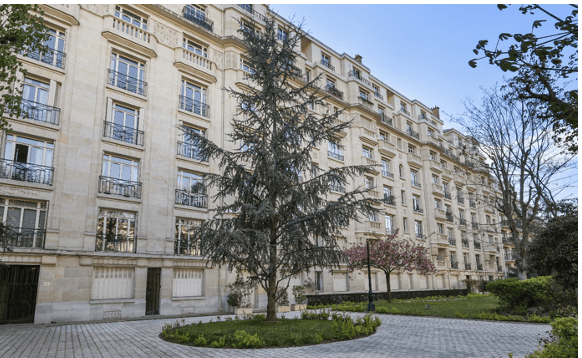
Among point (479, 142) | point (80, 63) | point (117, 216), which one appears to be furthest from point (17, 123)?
point (479, 142)

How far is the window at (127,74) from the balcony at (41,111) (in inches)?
134

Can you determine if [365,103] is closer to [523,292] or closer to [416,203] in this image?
[416,203]

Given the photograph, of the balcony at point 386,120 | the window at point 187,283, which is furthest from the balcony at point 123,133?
the balcony at point 386,120

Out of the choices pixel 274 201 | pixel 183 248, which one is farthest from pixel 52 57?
pixel 274 201

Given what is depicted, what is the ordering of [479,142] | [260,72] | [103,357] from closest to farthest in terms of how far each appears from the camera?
[103,357] → [260,72] → [479,142]

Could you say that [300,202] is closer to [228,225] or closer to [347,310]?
[228,225]

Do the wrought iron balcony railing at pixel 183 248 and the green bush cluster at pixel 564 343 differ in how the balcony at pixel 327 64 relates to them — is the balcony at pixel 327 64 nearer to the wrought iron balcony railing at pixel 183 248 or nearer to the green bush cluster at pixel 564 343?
the wrought iron balcony railing at pixel 183 248

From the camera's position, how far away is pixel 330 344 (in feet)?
32.6

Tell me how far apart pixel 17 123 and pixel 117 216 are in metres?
6.18

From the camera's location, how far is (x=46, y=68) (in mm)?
18578

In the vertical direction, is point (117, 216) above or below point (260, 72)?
below

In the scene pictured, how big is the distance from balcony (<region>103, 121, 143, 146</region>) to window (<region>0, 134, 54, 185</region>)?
9.04 ft

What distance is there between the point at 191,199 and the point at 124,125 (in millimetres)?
5588

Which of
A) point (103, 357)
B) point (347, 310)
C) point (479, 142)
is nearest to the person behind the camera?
point (103, 357)
